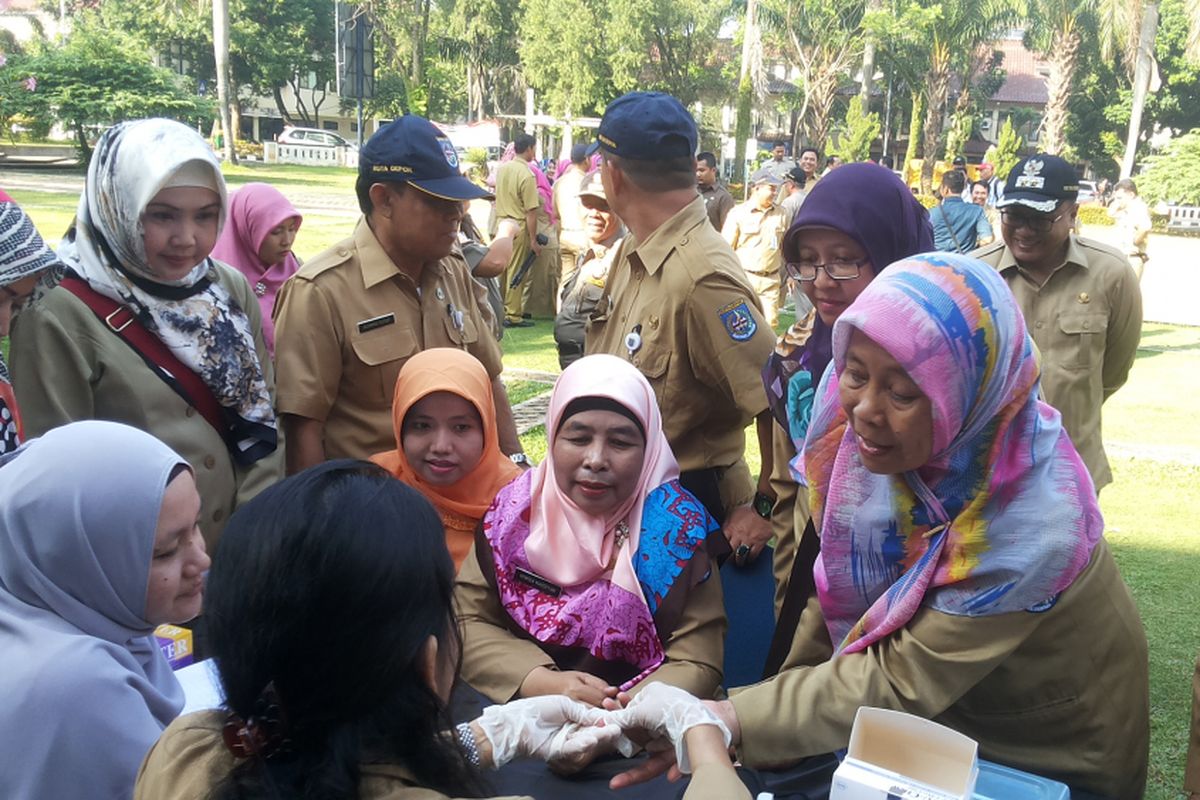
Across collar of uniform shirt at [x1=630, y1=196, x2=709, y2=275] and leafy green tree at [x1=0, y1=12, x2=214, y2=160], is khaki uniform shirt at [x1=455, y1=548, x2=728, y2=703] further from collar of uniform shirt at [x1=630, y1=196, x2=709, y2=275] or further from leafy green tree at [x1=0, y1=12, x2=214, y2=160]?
leafy green tree at [x1=0, y1=12, x2=214, y2=160]

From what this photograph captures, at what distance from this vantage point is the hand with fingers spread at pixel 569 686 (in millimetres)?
2234

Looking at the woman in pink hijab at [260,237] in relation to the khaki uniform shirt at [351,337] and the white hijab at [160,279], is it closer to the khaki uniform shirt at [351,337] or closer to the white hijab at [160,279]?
the khaki uniform shirt at [351,337]

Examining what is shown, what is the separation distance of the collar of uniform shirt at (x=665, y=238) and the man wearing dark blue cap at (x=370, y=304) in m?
0.57

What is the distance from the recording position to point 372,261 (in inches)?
123

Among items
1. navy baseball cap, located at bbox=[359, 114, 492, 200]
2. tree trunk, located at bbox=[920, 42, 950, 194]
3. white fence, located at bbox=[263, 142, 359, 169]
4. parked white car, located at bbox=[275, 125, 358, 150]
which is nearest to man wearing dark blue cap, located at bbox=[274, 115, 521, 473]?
navy baseball cap, located at bbox=[359, 114, 492, 200]

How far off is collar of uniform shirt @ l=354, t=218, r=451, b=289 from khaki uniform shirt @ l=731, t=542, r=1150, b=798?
1769 mm

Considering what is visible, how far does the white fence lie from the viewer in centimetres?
4209

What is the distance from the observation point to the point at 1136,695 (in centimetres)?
191

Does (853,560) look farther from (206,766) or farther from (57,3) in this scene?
(57,3)

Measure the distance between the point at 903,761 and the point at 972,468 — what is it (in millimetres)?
535

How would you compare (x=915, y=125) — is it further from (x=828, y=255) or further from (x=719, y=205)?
(x=828, y=255)

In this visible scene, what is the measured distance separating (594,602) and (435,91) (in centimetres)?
4668

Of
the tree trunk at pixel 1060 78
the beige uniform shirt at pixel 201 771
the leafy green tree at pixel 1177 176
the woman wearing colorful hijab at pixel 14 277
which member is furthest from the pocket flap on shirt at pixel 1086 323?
the tree trunk at pixel 1060 78

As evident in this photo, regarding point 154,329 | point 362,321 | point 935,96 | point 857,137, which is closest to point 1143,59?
point 935,96
